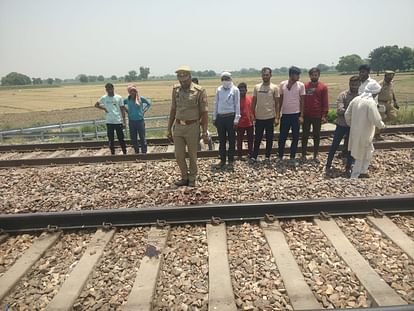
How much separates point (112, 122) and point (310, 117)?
4505 millimetres

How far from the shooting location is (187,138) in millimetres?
5434

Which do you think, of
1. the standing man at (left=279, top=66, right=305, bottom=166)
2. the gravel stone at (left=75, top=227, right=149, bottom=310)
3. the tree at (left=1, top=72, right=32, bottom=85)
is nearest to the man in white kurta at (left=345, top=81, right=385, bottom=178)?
the standing man at (left=279, top=66, right=305, bottom=166)

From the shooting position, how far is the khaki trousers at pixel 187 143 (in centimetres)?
540

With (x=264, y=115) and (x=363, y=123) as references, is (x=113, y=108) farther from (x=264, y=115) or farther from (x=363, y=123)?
(x=363, y=123)

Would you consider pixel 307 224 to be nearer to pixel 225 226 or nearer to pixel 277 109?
pixel 225 226

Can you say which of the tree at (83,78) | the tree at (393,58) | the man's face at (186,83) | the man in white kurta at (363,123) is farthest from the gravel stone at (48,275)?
the tree at (83,78)

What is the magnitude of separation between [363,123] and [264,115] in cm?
186

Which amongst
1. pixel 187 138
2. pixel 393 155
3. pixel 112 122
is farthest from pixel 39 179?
pixel 393 155

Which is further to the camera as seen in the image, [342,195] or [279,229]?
[342,195]

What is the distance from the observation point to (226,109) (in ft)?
20.1

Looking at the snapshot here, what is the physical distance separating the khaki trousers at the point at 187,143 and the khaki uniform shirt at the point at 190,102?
180 mm

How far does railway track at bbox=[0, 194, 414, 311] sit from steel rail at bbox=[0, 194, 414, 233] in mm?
13

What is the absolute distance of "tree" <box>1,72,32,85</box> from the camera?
113 meters

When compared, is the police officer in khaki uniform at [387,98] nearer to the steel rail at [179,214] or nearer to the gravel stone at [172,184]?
the gravel stone at [172,184]
